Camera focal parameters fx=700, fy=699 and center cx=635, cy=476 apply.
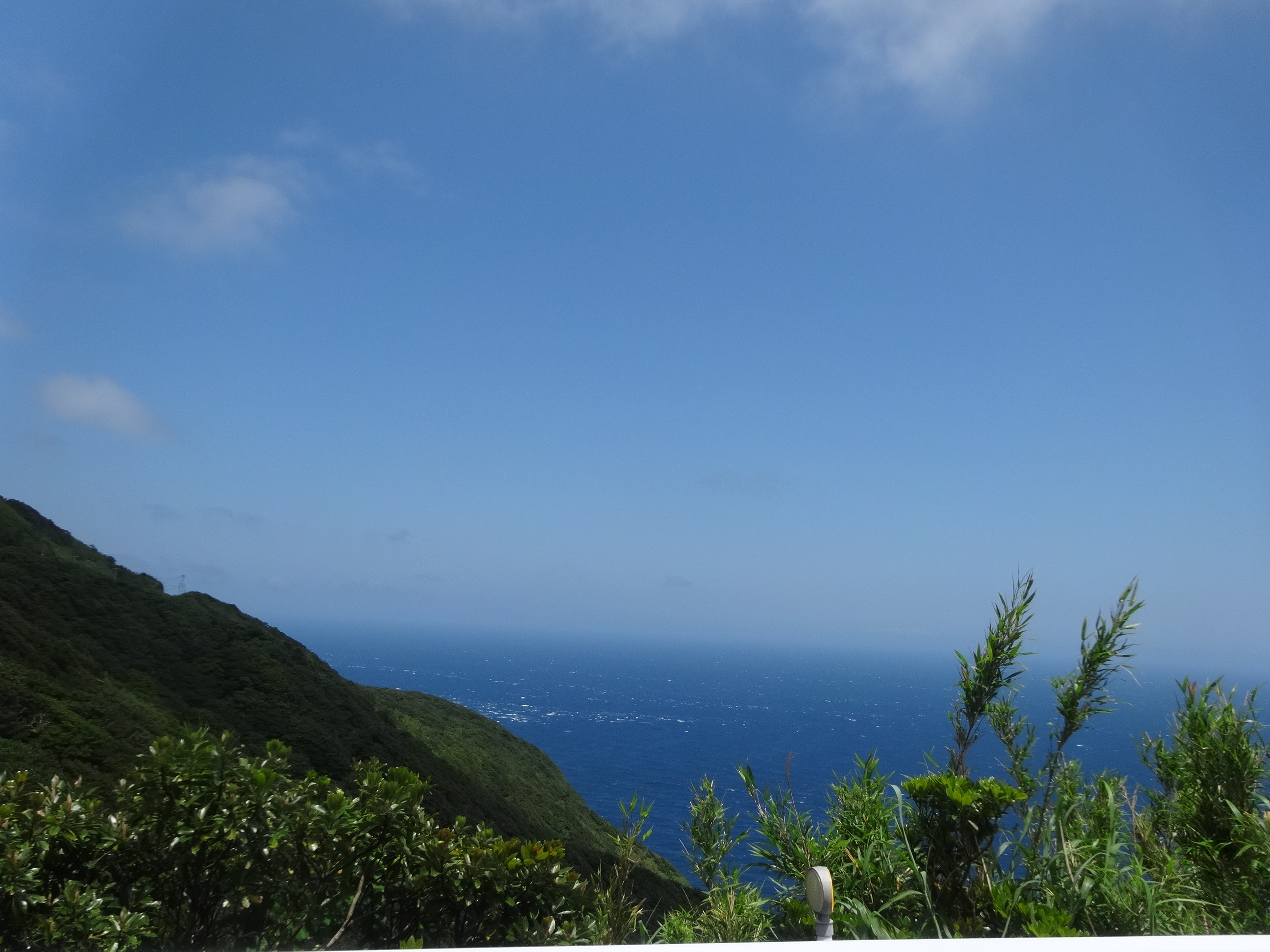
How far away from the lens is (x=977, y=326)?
6.36 m

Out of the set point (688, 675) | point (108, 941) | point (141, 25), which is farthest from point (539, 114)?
point (688, 675)

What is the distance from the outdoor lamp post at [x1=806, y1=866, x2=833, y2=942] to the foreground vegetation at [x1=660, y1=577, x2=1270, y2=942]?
59 centimetres

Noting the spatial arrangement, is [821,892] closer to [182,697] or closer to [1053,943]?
[1053,943]

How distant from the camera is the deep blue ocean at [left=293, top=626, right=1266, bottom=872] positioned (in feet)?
11.2

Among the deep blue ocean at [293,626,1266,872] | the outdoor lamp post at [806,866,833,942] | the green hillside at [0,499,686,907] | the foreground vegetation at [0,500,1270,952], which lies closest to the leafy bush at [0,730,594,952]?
the foreground vegetation at [0,500,1270,952]

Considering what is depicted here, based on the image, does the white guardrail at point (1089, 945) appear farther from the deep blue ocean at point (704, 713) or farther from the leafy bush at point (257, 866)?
the deep blue ocean at point (704, 713)

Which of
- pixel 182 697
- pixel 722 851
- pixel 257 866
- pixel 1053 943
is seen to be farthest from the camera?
pixel 182 697

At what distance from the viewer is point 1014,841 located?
2.60 meters

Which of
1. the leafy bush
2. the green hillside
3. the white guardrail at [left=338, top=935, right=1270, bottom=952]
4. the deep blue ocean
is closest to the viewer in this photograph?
the white guardrail at [left=338, top=935, right=1270, bottom=952]

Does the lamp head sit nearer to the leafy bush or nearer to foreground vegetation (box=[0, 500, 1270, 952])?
foreground vegetation (box=[0, 500, 1270, 952])

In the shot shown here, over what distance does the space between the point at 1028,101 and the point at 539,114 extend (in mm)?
3257

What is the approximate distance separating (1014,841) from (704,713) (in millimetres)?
38061

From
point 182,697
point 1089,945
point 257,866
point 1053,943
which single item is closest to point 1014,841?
point 1089,945

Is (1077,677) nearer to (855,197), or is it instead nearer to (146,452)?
(855,197)
